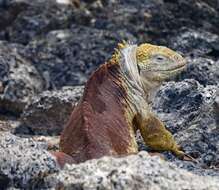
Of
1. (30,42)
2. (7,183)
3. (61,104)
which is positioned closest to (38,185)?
(7,183)

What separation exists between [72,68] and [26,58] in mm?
672

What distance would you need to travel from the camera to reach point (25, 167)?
5.09 m

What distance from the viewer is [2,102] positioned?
9828mm

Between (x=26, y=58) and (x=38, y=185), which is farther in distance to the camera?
(x=26, y=58)

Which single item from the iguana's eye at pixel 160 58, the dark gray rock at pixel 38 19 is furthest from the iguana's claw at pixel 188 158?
the dark gray rock at pixel 38 19

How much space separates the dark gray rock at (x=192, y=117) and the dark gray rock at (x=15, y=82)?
2769mm

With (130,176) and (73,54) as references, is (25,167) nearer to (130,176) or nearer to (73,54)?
(130,176)

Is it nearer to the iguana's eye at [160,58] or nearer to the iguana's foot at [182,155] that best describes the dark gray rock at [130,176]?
the iguana's foot at [182,155]

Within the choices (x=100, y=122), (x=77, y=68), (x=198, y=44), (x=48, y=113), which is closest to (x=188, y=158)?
(x=100, y=122)

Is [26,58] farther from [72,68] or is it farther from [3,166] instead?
[3,166]

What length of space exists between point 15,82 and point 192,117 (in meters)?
3.61

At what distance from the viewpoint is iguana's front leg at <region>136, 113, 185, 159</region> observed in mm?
6272

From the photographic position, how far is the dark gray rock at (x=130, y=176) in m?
4.23

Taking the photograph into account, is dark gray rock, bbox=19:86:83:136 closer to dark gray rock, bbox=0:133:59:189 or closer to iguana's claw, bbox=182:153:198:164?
iguana's claw, bbox=182:153:198:164
